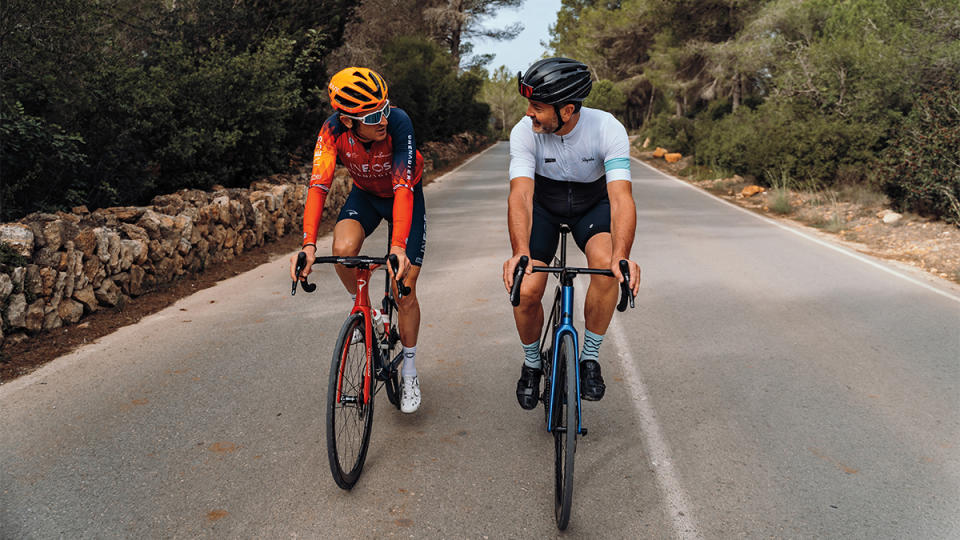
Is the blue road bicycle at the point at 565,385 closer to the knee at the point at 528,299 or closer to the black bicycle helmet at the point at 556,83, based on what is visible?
the knee at the point at 528,299

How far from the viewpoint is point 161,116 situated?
9.96 metres

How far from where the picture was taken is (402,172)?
3777 mm

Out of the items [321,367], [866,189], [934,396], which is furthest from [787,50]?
[321,367]

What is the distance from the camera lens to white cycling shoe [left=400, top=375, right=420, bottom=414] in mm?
4164

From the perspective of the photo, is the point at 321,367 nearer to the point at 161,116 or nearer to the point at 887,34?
the point at 161,116

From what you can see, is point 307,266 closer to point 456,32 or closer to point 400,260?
point 400,260

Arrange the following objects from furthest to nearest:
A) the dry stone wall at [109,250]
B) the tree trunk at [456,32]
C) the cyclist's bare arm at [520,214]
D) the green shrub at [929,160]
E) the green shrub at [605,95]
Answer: the green shrub at [605,95], the tree trunk at [456,32], the green shrub at [929,160], the dry stone wall at [109,250], the cyclist's bare arm at [520,214]

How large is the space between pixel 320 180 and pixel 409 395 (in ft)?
4.64

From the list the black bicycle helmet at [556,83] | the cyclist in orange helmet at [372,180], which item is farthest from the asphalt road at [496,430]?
the black bicycle helmet at [556,83]

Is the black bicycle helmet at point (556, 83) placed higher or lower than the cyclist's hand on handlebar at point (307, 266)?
higher

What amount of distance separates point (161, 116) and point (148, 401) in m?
6.74

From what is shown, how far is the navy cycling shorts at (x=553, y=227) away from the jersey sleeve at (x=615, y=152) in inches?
12.9

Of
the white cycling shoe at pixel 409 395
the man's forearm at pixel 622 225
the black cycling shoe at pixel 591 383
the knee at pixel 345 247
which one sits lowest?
the white cycling shoe at pixel 409 395

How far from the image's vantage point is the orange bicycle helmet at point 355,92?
3.45 metres
